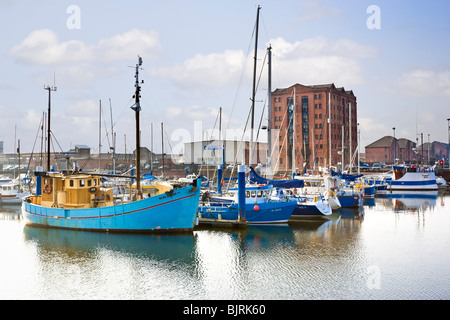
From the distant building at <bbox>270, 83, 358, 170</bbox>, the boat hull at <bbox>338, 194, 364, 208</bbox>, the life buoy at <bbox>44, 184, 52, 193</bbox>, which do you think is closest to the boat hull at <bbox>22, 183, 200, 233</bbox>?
the life buoy at <bbox>44, 184, 52, 193</bbox>

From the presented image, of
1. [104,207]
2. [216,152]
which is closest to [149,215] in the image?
[104,207]

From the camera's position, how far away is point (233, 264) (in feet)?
72.4

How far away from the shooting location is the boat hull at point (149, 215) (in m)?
28.8

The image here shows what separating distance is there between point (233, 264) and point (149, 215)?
9.22m

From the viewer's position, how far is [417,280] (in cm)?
1938

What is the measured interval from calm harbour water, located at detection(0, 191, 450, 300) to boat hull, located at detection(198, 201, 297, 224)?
1.15 meters

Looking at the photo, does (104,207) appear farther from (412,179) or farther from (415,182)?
(412,179)

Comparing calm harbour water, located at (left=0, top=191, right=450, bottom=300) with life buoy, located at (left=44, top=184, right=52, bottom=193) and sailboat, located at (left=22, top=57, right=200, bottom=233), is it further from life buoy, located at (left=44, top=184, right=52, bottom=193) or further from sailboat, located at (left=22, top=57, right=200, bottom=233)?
life buoy, located at (left=44, top=184, right=52, bottom=193)

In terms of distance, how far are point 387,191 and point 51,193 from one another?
2503 inches

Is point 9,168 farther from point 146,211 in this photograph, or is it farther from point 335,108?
point 146,211

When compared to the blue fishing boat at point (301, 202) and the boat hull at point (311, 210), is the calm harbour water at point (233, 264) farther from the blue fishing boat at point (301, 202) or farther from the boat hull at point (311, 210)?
the blue fishing boat at point (301, 202)

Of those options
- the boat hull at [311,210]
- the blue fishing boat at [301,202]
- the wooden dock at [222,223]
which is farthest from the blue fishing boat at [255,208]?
the boat hull at [311,210]

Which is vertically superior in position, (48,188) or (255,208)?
(48,188)
